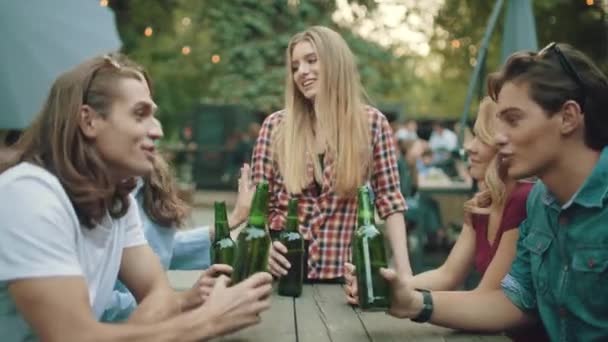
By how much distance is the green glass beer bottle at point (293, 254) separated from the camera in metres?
2.70

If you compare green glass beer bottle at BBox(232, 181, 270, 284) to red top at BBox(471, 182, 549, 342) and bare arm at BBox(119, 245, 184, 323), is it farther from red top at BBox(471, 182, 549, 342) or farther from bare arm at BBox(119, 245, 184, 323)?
red top at BBox(471, 182, 549, 342)

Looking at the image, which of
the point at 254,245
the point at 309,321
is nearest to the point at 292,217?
the point at 254,245

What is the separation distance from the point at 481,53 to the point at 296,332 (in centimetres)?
416

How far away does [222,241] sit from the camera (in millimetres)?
2568

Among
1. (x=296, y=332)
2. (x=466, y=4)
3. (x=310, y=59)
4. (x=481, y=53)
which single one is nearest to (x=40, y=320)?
(x=296, y=332)

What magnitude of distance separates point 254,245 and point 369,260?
14.2 inches

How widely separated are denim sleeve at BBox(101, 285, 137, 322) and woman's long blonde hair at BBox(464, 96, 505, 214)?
124 cm

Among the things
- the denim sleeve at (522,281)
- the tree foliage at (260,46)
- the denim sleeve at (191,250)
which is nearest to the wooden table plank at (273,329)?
the denim sleeve at (522,281)

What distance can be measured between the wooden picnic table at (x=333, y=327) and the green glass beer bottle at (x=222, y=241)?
227 millimetres

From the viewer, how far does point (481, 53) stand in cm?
587

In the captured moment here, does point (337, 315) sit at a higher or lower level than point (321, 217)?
lower

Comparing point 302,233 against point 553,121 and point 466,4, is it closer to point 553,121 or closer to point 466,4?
point 553,121

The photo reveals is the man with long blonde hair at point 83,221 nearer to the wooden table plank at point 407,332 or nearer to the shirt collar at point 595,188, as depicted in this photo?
the wooden table plank at point 407,332

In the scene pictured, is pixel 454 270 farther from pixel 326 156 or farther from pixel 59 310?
pixel 59 310
